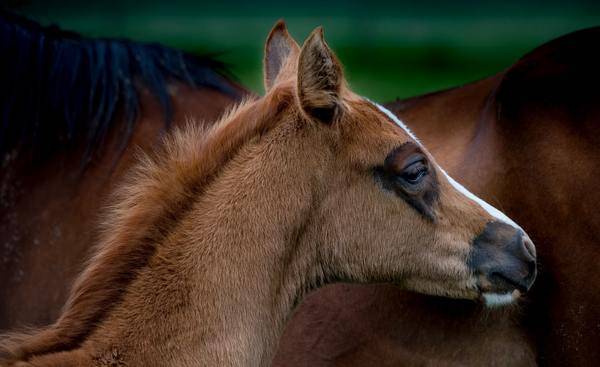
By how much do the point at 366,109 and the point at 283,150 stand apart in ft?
1.18

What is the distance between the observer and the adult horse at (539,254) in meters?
3.37

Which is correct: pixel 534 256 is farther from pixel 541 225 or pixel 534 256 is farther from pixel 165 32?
pixel 165 32

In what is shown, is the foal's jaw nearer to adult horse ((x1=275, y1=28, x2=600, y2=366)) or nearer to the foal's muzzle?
the foal's muzzle

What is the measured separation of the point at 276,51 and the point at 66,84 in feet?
4.04

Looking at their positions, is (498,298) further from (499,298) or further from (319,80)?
(319,80)

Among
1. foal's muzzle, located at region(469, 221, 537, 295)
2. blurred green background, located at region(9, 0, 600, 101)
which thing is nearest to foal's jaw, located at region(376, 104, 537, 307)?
foal's muzzle, located at region(469, 221, 537, 295)

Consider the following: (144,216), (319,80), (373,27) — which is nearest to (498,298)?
(319,80)

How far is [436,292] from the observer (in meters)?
3.28

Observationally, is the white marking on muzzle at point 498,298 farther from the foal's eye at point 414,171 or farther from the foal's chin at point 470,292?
the foal's eye at point 414,171

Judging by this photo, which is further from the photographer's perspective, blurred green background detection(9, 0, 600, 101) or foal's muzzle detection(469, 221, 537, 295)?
blurred green background detection(9, 0, 600, 101)

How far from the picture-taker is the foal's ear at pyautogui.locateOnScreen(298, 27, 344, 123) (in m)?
2.99

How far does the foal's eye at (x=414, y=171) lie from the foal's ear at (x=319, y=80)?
1.03 ft

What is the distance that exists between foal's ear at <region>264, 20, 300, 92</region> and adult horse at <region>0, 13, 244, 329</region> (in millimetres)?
578

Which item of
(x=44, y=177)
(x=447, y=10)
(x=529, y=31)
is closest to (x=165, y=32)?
(x=447, y=10)
